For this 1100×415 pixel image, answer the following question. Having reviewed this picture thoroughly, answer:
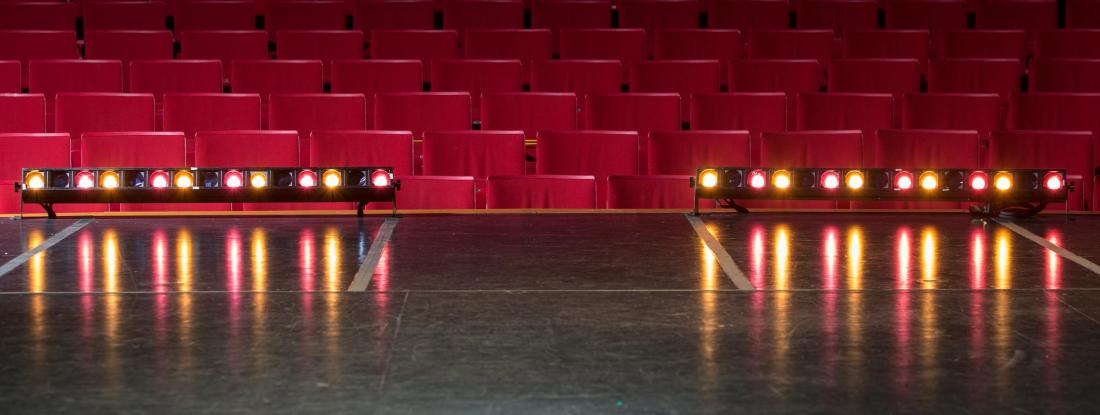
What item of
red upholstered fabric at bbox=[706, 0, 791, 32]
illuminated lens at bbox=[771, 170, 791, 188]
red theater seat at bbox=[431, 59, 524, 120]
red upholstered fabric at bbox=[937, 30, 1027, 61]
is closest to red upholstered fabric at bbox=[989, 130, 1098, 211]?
illuminated lens at bbox=[771, 170, 791, 188]

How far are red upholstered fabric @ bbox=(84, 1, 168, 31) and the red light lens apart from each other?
3.45 feet

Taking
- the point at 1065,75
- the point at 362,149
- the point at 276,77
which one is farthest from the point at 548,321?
the point at 1065,75

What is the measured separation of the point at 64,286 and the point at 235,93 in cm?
116

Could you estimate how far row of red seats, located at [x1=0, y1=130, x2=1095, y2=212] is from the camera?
2.25 meters

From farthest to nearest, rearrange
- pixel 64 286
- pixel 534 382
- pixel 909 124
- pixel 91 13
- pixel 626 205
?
pixel 91 13, pixel 909 124, pixel 626 205, pixel 64 286, pixel 534 382

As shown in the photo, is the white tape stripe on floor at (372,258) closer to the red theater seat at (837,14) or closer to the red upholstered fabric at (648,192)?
the red upholstered fabric at (648,192)

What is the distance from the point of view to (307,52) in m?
2.74

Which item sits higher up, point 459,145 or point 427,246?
point 459,145

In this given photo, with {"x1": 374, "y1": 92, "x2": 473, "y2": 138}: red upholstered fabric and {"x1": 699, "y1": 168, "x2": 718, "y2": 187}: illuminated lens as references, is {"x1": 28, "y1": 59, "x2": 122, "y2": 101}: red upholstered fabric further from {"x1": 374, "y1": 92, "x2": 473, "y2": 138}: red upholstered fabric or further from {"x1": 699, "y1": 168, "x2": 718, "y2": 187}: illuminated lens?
{"x1": 699, "y1": 168, "x2": 718, "y2": 187}: illuminated lens

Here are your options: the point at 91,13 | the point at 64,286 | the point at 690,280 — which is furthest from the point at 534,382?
the point at 91,13

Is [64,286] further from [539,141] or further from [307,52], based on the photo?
[307,52]

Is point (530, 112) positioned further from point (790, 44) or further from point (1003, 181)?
point (1003, 181)

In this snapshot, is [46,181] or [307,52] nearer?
[46,181]

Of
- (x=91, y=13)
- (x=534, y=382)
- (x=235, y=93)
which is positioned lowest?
(x=534, y=382)
